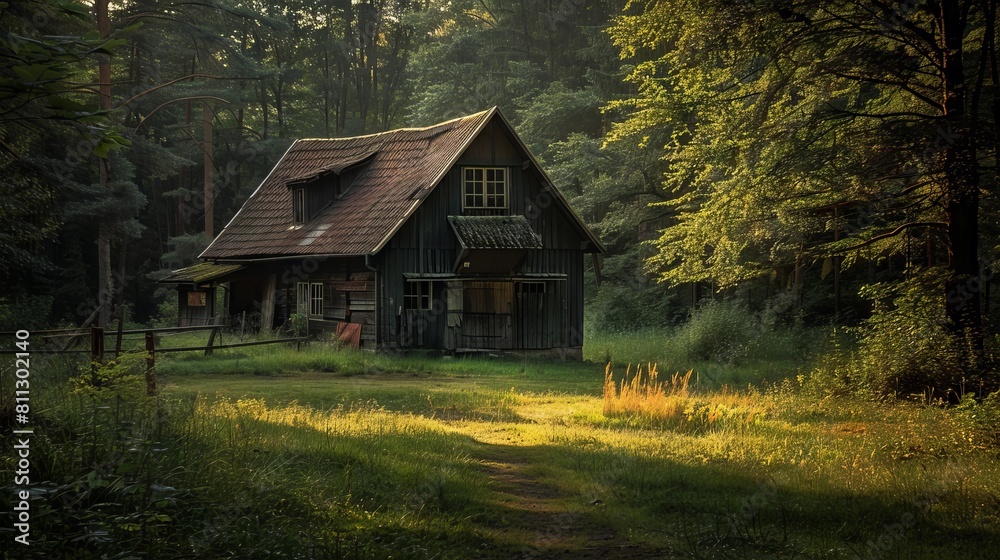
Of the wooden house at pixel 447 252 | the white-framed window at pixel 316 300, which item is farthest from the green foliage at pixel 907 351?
the white-framed window at pixel 316 300

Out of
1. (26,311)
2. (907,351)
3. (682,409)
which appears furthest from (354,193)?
(907,351)

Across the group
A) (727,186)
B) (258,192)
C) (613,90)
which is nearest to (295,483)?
(727,186)

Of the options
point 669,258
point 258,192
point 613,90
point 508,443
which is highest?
point 613,90

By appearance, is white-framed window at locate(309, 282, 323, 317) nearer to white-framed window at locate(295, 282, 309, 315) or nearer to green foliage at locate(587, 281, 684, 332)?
white-framed window at locate(295, 282, 309, 315)

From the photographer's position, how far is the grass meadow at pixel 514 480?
6984 millimetres

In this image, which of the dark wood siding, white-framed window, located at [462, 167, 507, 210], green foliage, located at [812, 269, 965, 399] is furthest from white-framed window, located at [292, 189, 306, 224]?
green foliage, located at [812, 269, 965, 399]

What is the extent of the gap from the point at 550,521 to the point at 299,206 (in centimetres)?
2426

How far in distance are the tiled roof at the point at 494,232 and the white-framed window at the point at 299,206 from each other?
21.1 feet

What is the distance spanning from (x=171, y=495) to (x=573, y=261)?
22.7 meters

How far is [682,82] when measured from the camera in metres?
20.0

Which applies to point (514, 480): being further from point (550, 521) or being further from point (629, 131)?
point (629, 131)

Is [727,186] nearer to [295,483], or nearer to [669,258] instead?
[669,258]

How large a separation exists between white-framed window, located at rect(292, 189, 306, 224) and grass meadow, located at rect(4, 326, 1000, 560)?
1657cm

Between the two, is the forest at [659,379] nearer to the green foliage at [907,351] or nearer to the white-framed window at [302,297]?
the green foliage at [907,351]
